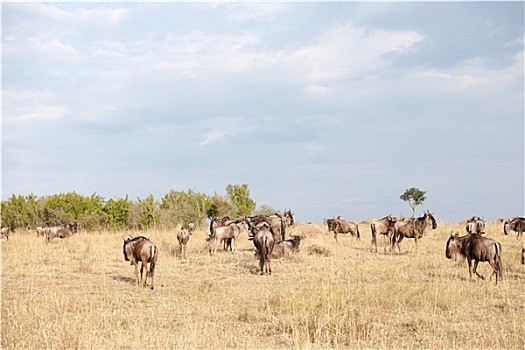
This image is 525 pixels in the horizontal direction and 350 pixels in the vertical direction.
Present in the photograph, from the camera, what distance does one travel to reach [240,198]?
3644cm

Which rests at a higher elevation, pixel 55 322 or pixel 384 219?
pixel 384 219

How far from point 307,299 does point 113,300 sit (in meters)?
3.91

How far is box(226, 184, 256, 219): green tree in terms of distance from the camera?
3566 centimetres

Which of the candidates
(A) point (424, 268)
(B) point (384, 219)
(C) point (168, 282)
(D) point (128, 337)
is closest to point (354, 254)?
(B) point (384, 219)

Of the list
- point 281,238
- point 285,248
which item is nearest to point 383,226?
point 281,238

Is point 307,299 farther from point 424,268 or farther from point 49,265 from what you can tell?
point 49,265

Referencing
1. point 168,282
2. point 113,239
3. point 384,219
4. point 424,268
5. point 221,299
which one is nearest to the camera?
point 221,299

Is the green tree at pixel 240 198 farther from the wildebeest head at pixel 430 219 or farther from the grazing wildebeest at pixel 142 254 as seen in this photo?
the grazing wildebeest at pixel 142 254

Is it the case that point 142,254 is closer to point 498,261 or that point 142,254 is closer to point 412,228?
point 498,261

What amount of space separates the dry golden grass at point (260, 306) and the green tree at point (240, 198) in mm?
17637

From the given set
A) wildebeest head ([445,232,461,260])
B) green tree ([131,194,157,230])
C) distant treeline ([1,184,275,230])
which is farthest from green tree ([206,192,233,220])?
wildebeest head ([445,232,461,260])

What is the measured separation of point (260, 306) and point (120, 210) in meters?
26.2

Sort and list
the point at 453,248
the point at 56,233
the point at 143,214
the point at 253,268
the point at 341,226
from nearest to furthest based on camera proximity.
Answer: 1. the point at 453,248
2. the point at 253,268
3. the point at 56,233
4. the point at 341,226
5. the point at 143,214

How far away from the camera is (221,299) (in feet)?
36.1
